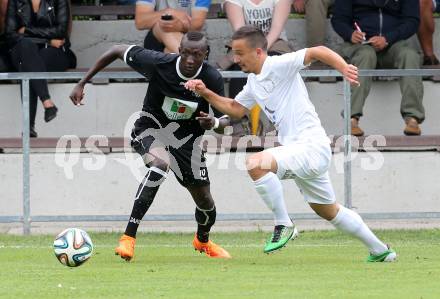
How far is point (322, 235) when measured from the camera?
13.4 m

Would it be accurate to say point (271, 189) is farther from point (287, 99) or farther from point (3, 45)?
point (3, 45)

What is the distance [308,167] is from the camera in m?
9.68

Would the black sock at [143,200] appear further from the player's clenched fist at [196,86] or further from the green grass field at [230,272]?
the player's clenched fist at [196,86]

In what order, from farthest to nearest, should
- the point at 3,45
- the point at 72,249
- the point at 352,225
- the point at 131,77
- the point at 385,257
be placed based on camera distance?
the point at 3,45 → the point at 131,77 → the point at 385,257 → the point at 352,225 → the point at 72,249

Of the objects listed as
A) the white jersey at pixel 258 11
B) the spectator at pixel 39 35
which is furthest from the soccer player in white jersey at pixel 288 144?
the spectator at pixel 39 35

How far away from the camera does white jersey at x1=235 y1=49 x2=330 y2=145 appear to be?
32.4 ft

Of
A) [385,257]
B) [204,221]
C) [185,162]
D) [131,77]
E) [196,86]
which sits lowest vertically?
[204,221]

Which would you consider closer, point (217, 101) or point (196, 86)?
point (196, 86)

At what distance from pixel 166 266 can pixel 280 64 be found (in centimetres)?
192

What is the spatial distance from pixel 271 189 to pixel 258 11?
17.5 ft

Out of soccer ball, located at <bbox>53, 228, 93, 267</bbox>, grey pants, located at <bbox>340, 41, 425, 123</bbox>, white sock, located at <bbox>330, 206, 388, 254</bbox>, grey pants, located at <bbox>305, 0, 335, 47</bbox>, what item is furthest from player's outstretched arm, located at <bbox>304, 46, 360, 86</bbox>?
grey pants, located at <bbox>305, 0, 335, 47</bbox>

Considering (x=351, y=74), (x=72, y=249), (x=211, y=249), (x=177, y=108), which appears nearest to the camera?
(x=351, y=74)

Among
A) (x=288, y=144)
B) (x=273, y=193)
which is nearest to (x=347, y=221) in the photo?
(x=273, y=193)

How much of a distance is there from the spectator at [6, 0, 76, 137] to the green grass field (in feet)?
9.47
